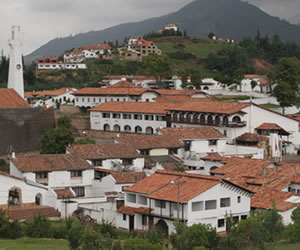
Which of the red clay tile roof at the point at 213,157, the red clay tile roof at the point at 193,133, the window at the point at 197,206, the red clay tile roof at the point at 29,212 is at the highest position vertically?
the red clay tile roof at the point at 193,133

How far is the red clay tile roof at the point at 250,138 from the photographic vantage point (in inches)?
1912

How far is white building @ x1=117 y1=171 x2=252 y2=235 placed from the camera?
2838 cm

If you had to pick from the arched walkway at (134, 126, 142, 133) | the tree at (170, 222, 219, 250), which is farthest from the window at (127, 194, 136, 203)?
the arched walkway at (134, 126, 142, 133)

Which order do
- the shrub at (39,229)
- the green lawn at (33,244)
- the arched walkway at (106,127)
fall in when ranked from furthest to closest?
the arched walkway at (106,127) < the shrub at (39,229) < the green lawn at (33,244)

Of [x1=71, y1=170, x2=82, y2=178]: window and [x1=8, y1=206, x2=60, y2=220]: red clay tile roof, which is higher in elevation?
[x1=71, y1=170, x2=82, y2=178]: window

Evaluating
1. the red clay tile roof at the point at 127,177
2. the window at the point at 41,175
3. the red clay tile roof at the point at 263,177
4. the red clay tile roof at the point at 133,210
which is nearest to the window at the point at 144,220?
the red clay tile roof at the point at 133,210

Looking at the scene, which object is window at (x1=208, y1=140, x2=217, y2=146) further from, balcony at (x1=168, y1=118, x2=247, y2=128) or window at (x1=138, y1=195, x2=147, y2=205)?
window at (x1=138, y1=195, x2=147, y2=205)

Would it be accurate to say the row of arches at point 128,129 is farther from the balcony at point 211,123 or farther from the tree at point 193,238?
the tree at point 193,238

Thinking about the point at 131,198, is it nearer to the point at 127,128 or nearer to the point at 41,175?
the point at 41,175

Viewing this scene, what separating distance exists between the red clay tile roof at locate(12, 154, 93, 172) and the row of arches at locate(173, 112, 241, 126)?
17392mm

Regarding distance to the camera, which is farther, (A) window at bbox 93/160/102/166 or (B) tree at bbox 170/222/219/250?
(A) window at bbox 93/160/102/166

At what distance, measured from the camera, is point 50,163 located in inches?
1430

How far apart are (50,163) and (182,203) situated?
11134 millimetres

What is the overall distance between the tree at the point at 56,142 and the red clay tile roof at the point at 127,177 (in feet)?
26.1
